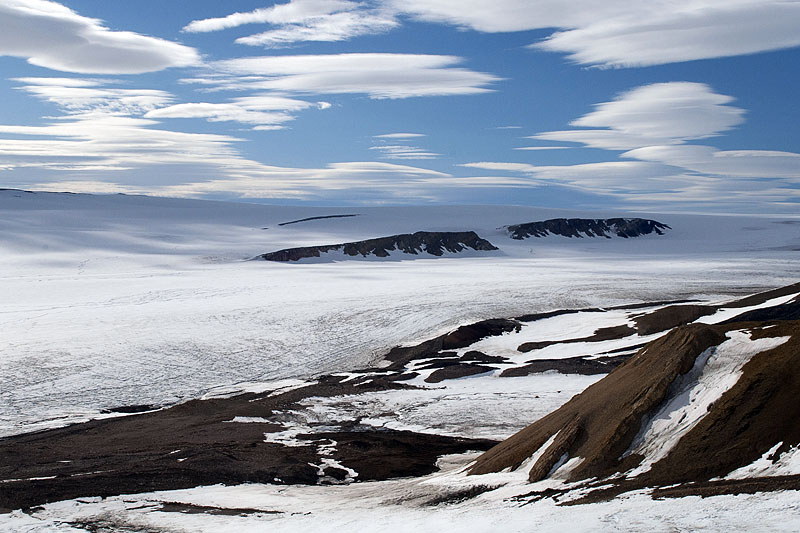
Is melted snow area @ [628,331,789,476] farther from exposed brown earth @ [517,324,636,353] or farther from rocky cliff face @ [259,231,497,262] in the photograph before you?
rocky cliff face @ [259,231,497,262]

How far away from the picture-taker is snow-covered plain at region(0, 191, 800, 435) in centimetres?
2655

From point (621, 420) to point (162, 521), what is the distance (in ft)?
22.9

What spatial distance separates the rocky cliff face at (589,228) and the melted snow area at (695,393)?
8545cm

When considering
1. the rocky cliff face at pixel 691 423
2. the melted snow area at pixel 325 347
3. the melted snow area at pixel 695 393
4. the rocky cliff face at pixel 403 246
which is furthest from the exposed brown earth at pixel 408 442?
the rocky cliff face at pixel 403 246

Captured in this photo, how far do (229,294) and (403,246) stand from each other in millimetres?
40116

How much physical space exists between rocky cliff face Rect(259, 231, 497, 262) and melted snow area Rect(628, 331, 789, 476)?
59.7 meters

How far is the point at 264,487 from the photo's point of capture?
46.4 ft

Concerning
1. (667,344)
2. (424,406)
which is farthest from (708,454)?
(424,406)

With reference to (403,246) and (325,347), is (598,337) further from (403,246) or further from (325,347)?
(403,246)

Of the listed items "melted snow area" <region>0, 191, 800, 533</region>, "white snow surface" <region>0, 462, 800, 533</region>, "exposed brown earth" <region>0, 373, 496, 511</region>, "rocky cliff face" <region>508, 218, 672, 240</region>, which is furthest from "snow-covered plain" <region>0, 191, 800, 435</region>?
"white snow surface" <region>0, 462, 800, 533</region>

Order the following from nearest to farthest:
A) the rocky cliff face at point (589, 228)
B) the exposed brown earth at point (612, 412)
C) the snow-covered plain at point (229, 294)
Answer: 1. the exposed brown earth at point (612, 412)
2. the snow-covered plain at point (229, 294)
3. the rocky cliff face at point (589, 228)

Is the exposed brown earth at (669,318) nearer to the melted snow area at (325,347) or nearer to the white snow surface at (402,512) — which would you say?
the melted snow area at (325,347)

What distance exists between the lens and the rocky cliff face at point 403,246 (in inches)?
2837

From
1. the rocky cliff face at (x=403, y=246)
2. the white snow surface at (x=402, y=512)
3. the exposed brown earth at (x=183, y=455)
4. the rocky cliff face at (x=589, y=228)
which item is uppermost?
the rocky cliff face at (x=589, y=228)
